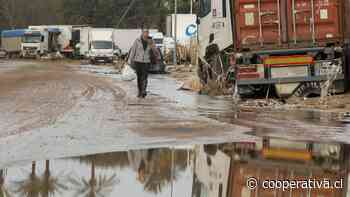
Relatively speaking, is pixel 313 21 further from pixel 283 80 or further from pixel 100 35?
pixel 100 35

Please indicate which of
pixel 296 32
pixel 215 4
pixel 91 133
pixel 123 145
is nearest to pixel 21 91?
pixel 215 4

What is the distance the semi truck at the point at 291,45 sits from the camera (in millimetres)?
17156

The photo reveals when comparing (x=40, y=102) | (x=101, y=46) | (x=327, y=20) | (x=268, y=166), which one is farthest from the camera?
(x=101, y=46)

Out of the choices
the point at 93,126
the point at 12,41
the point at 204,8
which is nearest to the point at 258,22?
the point at 204,8

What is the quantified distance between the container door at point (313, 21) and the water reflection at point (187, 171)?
7.68m

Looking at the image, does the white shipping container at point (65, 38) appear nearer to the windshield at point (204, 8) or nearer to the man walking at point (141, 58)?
the windshield at point (204, 8)

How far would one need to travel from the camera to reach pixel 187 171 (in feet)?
27.4

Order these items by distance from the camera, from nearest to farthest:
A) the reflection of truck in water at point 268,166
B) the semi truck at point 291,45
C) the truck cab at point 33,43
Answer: the reflection of truck in water at point 268,166 → the semi truck at point 291,45 → the truck cab at point 33,43

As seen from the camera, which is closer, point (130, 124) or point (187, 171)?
point (187, 171)

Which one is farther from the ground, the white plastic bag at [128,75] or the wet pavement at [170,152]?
the white plastic bag at [128,75]

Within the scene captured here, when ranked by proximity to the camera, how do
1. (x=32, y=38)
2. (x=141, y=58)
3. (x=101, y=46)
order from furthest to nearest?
(x=32, y=38) → (x=101, y=46) → (x=141, y=58)

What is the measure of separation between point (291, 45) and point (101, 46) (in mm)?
43616

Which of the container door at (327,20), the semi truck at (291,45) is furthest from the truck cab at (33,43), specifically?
the container door at (327,20)

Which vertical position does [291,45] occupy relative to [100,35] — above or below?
below
